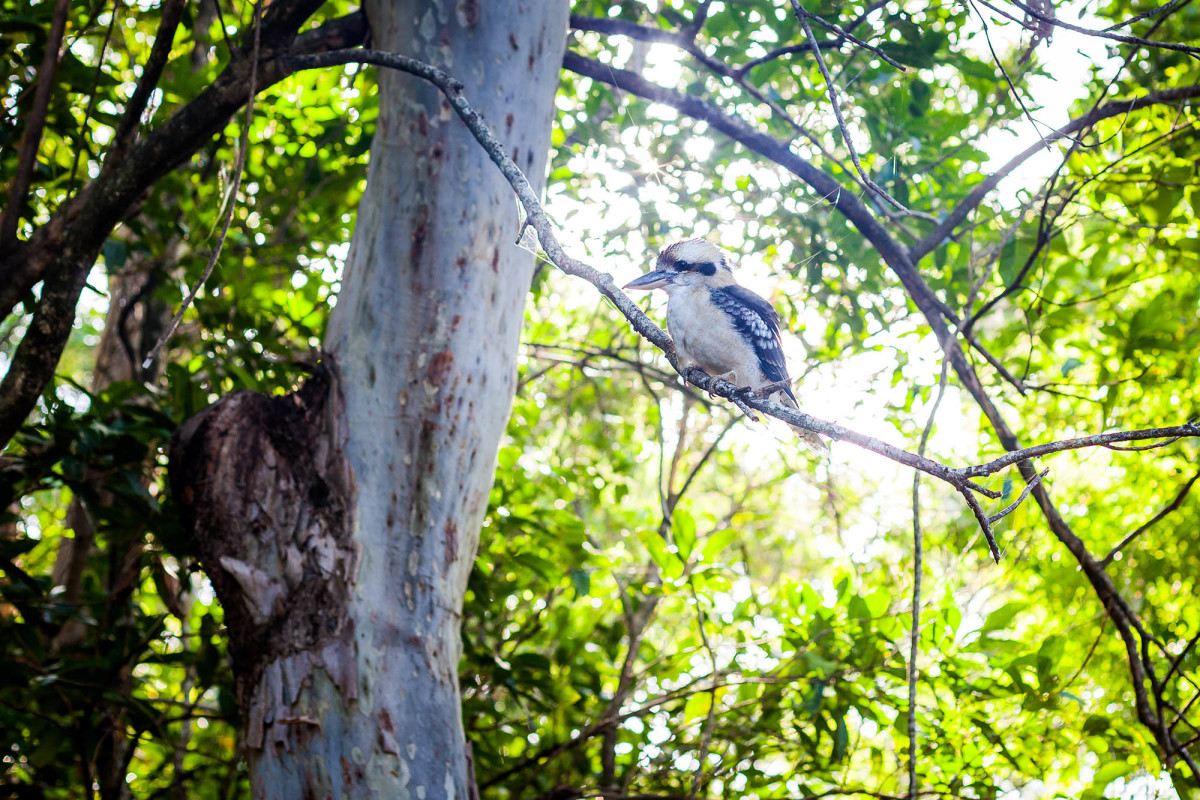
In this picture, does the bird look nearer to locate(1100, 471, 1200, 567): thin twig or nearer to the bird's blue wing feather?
the bird's blue wing feather

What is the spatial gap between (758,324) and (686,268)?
1.34 ft

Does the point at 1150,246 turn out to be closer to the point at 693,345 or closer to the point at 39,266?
the point at 693,345

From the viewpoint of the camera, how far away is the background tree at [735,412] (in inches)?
105

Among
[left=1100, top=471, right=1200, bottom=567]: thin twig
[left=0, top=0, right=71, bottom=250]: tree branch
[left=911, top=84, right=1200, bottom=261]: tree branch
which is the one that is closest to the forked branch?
[left=0, top=0, right=71, bottom=250]: tree branch

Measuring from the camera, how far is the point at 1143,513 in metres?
3.62

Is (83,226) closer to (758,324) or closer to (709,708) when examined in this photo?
(758,324)

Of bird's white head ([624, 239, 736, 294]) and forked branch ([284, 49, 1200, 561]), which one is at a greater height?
bird's white head ([624, 239, 736, 294])

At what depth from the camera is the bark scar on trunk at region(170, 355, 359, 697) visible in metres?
2.11

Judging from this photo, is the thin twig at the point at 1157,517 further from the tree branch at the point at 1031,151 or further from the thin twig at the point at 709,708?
the thin twig at the point at 709,708

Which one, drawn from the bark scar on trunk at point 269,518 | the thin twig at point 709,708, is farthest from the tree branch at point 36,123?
the thin twig at point 709,708

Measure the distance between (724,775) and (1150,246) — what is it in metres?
2.85

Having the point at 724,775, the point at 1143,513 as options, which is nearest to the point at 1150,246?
the point at 1143,513

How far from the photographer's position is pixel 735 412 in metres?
4.12

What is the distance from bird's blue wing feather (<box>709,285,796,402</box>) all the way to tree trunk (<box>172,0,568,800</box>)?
816 millimetres
